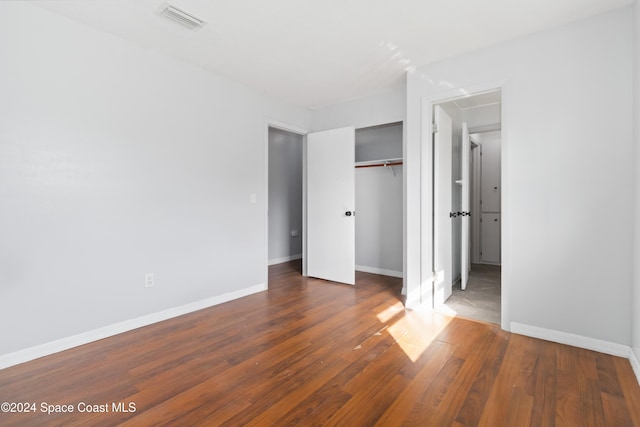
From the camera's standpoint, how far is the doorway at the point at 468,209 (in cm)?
320

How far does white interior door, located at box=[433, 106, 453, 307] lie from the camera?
10.4ft

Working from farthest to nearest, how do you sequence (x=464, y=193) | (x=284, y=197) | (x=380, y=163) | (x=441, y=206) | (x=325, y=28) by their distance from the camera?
(x=284, y=197), (x=380, y=163), (x=464, y=193), (x=441, y=206), (x=325, y=28)

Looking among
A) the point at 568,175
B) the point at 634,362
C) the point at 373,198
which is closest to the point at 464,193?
the point at 568,175

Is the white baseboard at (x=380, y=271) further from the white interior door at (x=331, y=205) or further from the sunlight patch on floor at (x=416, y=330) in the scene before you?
the sunlight patch on floor at (x=416, y=330)

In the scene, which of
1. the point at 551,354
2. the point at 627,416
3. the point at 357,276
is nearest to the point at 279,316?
the point at 357,276

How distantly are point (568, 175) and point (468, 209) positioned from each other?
1402mm

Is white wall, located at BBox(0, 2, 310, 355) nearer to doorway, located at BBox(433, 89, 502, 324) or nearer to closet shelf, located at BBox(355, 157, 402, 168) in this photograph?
closet shelf, located at BBox(355, 157, 402, 168)

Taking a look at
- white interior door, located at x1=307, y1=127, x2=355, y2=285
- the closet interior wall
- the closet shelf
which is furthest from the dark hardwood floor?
the closet shelf

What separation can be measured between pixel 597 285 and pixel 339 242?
2628 mm

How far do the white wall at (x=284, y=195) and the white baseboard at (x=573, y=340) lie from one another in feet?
13.2

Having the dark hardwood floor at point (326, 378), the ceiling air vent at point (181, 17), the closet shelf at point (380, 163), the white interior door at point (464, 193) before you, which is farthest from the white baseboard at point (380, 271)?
the ceiling air vent at point (181, 17)

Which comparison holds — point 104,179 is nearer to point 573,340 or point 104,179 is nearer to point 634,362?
point 573,340

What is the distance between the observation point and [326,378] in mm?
1920

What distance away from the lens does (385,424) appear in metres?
1.52
